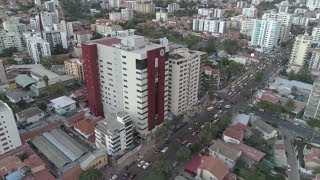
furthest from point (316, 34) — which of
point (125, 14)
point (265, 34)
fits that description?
point (125, 14)

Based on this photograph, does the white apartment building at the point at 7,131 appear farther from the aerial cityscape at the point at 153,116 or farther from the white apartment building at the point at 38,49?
the white apartment building at the point at 38,49

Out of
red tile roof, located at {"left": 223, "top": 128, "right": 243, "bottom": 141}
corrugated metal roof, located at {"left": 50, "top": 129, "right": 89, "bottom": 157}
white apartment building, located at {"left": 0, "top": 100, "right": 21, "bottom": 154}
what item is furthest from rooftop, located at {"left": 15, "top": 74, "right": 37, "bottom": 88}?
red tile roof, located at {"left": 223, "top": 128, "right": 243, "bottom": 141}

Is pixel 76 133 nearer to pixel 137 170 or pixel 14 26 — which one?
pixel 137 170

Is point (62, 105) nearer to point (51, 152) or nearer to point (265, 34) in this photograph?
point (51, 152)

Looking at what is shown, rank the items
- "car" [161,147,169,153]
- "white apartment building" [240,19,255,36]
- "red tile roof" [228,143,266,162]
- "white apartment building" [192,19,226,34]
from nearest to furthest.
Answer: "red tile roof" [228,143,266,162]
"car" [161,147,169,153]
"white apartment building" [240,19,255,36]
"white apartment building" [192,19,226,34]

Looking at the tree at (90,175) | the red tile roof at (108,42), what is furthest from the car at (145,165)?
the red tile roof at (108,42)

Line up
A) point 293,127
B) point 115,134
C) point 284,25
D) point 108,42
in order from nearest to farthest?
point 115,134 → point 108,42 → point 293,127 → point 284,25

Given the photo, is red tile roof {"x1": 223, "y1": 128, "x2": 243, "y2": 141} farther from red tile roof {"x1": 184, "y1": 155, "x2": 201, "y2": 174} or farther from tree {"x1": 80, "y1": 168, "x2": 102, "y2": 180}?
tree {"x1": 80, "y1": 168, "x2": 102, "y2": 180}
